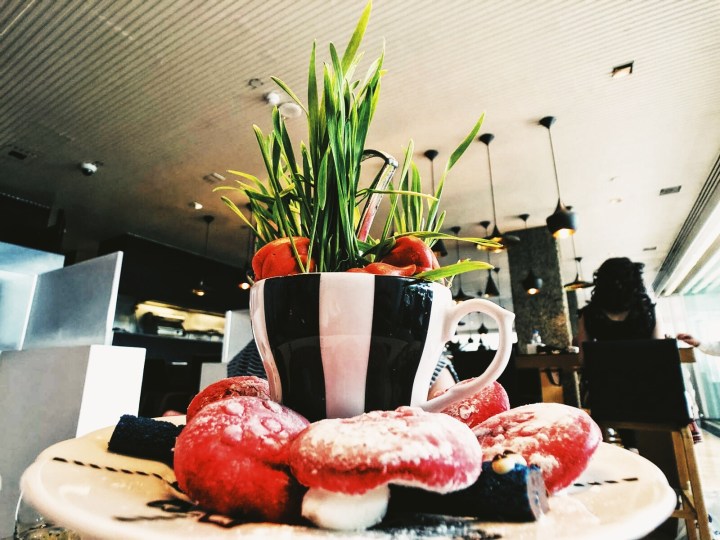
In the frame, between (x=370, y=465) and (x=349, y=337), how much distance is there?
15cm

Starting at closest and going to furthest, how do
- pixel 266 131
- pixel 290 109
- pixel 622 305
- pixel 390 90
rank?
pixel 622 305 < pixel 390 90 < pixel 290 109 < pixel 266 131

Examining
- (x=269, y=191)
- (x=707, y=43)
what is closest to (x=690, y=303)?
(x=707, y=43)

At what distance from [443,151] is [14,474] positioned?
4645 millimetres

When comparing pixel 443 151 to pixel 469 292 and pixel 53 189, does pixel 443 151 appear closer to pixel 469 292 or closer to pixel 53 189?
pixel 53 189

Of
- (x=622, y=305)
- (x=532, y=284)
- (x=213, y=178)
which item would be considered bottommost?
(x=622, y=305)

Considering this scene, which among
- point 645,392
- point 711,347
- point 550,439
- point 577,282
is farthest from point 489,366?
point 577,282

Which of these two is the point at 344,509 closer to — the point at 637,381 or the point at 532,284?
the point at 637,381

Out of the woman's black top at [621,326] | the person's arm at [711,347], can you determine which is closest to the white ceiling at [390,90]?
the woman's black top at [621,326]

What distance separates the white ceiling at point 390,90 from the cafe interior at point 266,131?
0.02 meters

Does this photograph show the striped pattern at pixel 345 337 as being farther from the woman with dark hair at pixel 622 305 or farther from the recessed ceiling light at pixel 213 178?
the recessed ceiling light at pixel 213 178

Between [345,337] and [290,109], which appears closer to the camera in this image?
[345,337]

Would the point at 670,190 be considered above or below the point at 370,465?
above

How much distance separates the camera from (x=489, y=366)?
378 millimetres

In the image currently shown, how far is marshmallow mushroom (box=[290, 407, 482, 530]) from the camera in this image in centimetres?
21
